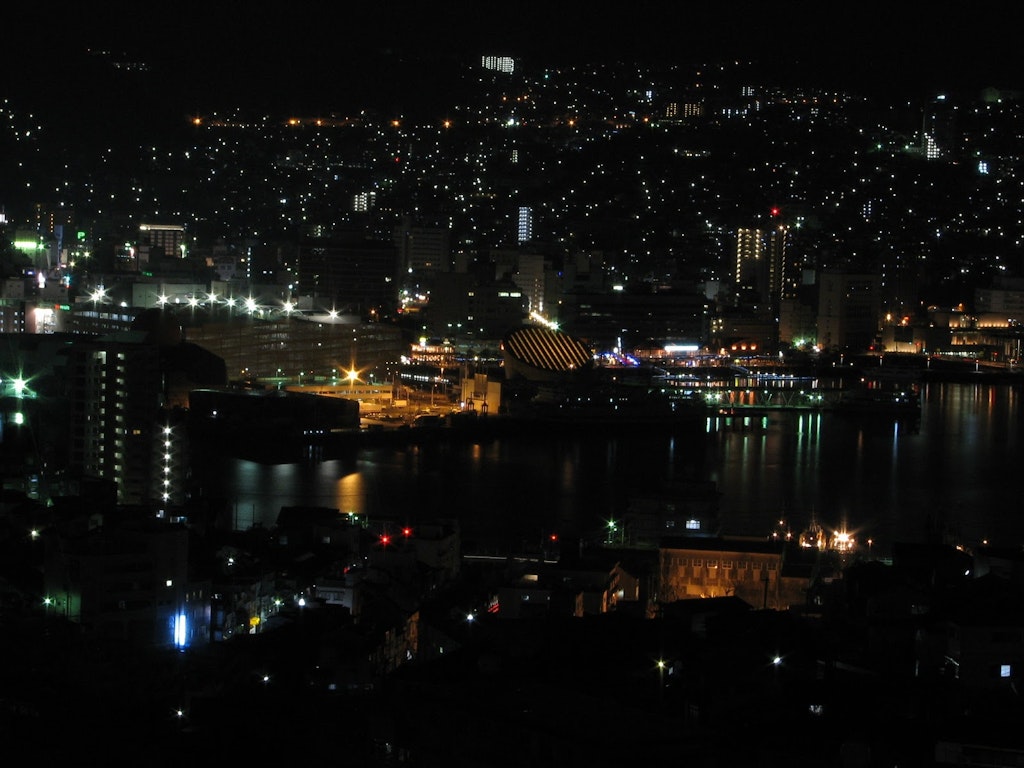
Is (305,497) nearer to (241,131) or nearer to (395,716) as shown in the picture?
(395,716)

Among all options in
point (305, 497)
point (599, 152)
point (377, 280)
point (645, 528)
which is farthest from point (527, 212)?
point (645, 528)

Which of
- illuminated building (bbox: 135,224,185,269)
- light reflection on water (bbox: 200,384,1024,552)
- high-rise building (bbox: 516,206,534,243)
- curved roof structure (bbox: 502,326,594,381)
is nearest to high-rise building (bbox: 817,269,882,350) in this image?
high-rise building (bbox: 516,206,534,243)

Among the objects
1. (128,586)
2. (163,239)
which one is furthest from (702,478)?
(163,239)

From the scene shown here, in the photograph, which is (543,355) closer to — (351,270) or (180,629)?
(351,270)

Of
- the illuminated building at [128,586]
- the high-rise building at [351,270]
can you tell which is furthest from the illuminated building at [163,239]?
the illuminated building at [128,586]

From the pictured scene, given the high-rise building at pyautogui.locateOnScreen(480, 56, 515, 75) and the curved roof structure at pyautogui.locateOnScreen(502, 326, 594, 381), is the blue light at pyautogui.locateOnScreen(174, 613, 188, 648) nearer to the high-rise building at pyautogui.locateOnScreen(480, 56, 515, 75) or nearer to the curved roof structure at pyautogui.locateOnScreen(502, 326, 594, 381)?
the curved roof structure at pyautogui.locateOnScreen(502, 326, 594, 381)

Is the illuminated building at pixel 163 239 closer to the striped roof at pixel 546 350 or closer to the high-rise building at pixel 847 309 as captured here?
the striped roof at pixel 546 350

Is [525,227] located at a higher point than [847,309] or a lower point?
higher
